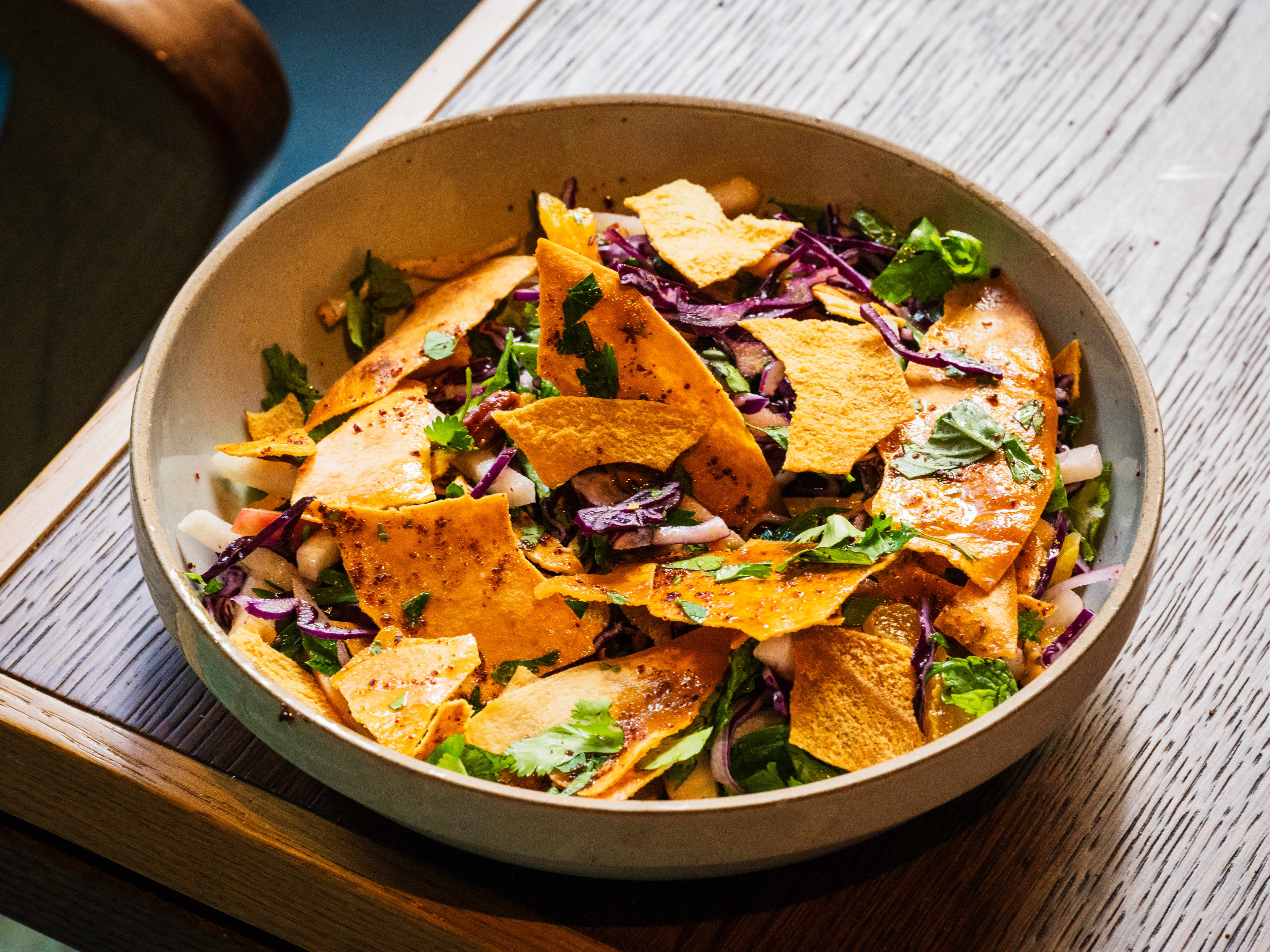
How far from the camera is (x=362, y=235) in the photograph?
1.42 meters

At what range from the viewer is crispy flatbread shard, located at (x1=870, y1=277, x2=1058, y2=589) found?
111 centimetres

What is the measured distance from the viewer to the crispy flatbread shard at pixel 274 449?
1.23m

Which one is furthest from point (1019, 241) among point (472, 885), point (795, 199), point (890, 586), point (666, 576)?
point (472, 885)

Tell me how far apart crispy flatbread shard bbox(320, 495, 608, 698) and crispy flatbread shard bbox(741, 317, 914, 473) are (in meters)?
0.28

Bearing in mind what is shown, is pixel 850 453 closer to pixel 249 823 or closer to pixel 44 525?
pixel 249 823

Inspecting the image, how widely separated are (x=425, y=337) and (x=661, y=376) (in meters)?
0.31

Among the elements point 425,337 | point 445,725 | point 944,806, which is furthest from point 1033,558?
point 425,337

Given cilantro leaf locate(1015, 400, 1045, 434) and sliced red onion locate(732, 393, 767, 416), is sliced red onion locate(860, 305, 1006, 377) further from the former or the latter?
sliced red onion locate(732, 393, 767, 416)

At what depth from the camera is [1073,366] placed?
1.26 meters

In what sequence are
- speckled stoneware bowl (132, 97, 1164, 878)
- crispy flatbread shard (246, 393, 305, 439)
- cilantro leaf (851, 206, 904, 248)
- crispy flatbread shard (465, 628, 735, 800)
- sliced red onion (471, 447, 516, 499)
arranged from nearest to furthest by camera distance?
speckled stoneware bowl (132, 97, 1164, 878) < crispy flatbread shard (465, 628, 735, 800) < sliced red onion (471, 447, 516, 499) < crispy flatbread shard (246, 393, 305, 439) < cilantro leaf (851, 206, 904, 248)

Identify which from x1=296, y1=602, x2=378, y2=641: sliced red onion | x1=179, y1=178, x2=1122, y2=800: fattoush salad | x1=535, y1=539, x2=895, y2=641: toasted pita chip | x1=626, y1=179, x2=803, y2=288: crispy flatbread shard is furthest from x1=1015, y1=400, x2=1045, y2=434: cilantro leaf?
x1=296, y1=602, x2=378, y2=641: sliced red onion

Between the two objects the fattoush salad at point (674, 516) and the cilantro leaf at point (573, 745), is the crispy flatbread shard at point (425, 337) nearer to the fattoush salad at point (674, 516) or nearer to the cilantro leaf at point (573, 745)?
the fattoush salad at point (674, 516)

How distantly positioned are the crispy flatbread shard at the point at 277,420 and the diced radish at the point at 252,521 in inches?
5.2

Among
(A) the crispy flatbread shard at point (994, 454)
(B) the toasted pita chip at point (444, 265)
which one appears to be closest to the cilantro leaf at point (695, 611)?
(A) the crispy flatbread shard at point (994, 454)
